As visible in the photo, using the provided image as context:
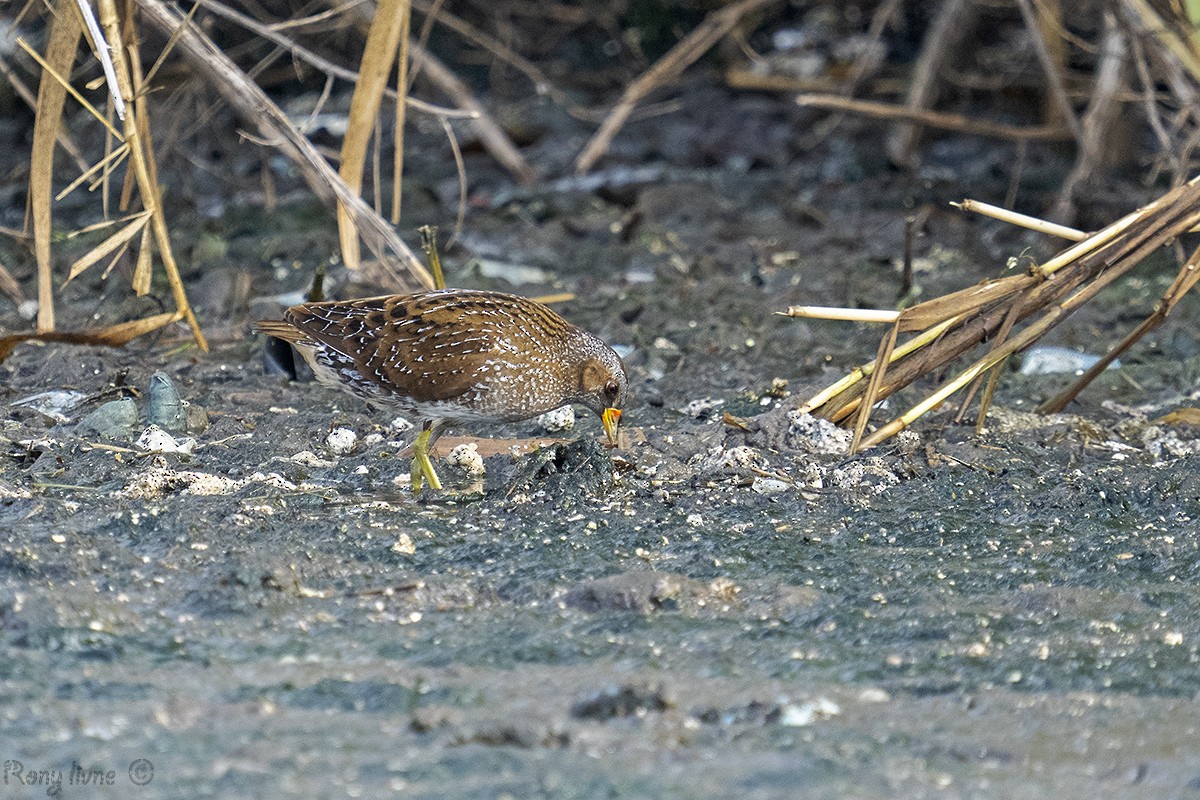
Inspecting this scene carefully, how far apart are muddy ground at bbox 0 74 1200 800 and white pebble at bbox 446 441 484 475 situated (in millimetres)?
151

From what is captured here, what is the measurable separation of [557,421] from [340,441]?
2.54 ft

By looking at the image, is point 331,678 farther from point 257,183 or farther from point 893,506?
point 257,183

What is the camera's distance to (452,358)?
4.22 metres


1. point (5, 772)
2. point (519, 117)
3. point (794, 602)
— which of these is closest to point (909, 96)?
point (519, 117)

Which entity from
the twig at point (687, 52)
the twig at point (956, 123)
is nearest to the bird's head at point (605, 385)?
the twig at point (956, 123)

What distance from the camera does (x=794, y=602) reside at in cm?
335

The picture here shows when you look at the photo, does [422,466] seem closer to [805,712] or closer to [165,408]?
[165,408]

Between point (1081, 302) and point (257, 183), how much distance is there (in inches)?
196

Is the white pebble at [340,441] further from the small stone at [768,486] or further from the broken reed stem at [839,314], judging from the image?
the broken reed stem at [839,314]

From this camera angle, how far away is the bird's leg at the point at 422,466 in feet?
13.7

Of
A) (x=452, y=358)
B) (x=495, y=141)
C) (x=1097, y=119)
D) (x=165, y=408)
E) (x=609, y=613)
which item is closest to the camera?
(x=609, y=613)

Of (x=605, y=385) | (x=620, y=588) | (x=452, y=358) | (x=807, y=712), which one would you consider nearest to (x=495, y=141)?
(x=605, y=385)

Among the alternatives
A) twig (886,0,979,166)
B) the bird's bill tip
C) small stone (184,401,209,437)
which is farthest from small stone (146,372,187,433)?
twig (886,0,979,166)

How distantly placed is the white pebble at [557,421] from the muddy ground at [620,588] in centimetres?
5
